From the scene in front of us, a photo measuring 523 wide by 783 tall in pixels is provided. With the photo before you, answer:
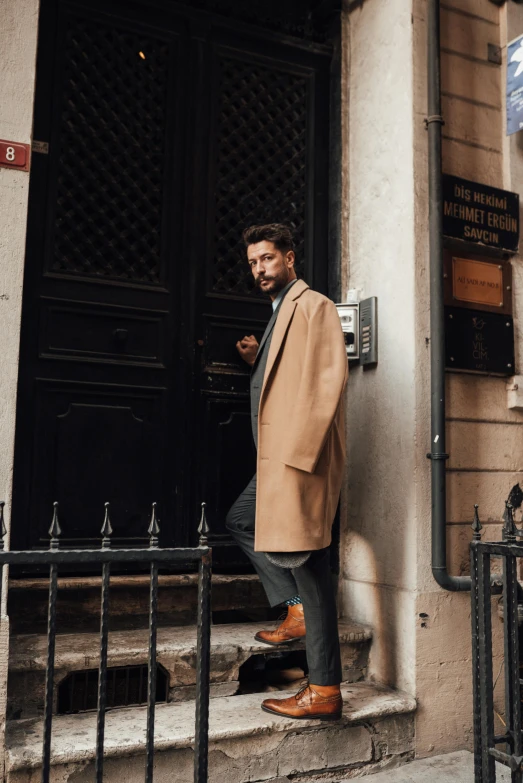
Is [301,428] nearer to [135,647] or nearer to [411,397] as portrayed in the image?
[411,397]

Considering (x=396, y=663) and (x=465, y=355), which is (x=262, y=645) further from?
(x=465, y=355)

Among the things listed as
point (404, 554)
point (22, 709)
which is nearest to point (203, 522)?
point (22, 709)

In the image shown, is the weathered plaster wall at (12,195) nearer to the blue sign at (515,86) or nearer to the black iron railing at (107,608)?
the black iron railing at (107,608)

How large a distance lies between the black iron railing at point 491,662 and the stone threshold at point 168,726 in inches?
32.5

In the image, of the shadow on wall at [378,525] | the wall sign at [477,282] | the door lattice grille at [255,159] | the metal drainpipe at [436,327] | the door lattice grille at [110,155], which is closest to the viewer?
the metal drainpipe at [436,327]

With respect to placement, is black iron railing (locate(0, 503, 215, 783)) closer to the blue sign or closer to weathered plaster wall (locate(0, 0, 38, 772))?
weathered plaster wall (locate(0, 0, 38, 772))

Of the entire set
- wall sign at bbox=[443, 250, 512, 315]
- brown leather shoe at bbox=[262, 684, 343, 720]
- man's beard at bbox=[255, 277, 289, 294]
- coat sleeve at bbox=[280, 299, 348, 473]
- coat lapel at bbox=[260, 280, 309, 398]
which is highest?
wall sign at bbox=[443, 250, 512, 315]

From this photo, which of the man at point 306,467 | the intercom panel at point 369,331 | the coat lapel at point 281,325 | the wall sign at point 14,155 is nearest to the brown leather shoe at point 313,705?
the man at point 306,467

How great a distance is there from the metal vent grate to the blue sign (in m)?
3.44

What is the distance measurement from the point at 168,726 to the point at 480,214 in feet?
10.0

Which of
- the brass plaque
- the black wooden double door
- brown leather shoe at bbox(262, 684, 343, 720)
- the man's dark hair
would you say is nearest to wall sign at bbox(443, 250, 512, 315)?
the brass plaque

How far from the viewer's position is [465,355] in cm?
404

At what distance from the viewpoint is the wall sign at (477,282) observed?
4.07m

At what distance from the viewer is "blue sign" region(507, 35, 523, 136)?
13.7ft
